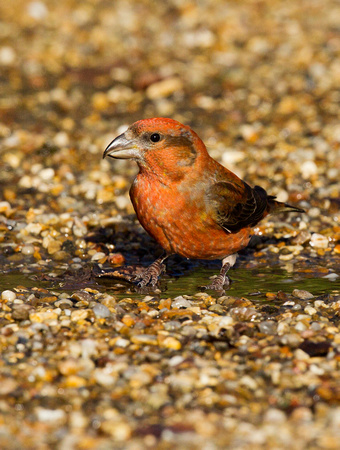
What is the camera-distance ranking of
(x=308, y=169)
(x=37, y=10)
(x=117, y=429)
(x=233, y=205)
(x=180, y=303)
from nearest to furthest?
(x=117, y=429)
(x=180, y=303)
(x=233, y=205)
(x=308, y=169)
(x=37, y=10)

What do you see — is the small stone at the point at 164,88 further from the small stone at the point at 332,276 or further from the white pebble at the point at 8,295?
the white pebble at the point at 8,295

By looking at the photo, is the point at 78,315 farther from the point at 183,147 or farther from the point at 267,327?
the point at 183,147

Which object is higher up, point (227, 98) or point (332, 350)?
point (227, 98)

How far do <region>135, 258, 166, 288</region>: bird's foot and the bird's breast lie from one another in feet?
1.14

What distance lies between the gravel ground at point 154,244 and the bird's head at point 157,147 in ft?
3.21

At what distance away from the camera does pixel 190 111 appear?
861 cm

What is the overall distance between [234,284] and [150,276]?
0.67m

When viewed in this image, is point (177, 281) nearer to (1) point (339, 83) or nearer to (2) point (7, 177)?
(2) point (7, 177)

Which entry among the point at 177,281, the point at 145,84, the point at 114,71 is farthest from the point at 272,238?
the point at 114,71

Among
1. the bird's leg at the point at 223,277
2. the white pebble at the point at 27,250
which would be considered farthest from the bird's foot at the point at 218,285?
the white pebble at the point at 27,250

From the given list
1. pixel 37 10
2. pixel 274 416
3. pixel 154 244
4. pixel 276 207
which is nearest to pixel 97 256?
pixel 154 244

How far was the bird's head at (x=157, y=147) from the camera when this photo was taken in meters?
5.00

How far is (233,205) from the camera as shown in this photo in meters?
5.25

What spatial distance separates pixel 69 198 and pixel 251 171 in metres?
2.00
